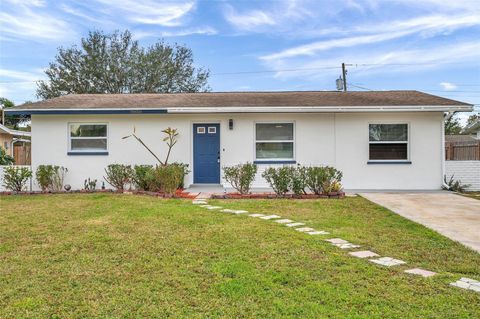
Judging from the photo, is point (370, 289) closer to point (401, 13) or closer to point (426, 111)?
point (426, 111)

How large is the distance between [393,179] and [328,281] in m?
9.35

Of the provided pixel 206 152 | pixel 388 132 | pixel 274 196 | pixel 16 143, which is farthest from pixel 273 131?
pixel 16 143

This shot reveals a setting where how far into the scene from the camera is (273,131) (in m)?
12.4

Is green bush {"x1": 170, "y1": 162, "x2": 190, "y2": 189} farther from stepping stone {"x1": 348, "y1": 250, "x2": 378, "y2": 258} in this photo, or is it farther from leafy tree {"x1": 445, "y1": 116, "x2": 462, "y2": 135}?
A: leafy tree {"x1": 445, "y1": 116, "x2": 462, "y2": 135}

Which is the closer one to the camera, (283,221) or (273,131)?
(283,221)

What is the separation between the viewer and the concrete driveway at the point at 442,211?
588 cm

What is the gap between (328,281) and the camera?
3.76 metres

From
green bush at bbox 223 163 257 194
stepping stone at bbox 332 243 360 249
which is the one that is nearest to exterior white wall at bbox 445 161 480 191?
green bush at bbox 223 163 257 194

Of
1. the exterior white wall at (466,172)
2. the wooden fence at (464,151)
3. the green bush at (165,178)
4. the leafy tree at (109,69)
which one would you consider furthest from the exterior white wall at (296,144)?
the leafy tree at (109,69)

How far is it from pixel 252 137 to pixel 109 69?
2424 centimetres

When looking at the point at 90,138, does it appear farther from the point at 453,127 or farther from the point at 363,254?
the point at 453,127

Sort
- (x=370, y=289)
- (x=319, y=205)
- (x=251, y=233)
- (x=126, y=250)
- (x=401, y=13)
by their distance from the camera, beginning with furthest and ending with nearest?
1. (x=401, y=13)
2. (x=319, y=205)
3. (x=251, y=233)
4. (x=126, y=250)
5. (x=370, y=289)

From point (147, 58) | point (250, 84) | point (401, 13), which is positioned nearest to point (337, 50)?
point (401, 13)

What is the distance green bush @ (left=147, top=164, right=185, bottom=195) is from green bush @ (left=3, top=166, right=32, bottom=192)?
4214 millimetres
